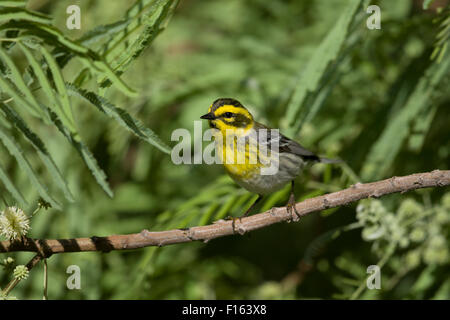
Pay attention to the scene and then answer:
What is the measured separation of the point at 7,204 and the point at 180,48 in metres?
4.35

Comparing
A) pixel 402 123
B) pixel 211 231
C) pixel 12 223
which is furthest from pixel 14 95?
pixel 402 123

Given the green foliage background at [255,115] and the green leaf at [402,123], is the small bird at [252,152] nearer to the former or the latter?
the green foliage background at [255,115]

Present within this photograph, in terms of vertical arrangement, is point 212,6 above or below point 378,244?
above

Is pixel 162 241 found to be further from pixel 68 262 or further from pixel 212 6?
pixel 212 6

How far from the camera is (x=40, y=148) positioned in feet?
5.63

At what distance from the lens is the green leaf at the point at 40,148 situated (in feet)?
5.55

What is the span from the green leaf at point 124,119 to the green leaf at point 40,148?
19 centimetres

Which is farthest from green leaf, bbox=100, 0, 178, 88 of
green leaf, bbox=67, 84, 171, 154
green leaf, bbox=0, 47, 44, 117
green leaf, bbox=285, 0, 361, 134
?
green leaf, bbox=285, 0, 361, 134

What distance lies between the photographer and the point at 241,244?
4.82 metres

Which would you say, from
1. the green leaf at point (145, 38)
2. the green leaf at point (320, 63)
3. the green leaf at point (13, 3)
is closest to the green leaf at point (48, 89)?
the green leaf at point (13, 3)

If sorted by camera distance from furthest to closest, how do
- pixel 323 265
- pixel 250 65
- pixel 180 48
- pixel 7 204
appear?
pixel 180 48 → pixel 250 65 → pixel 323 265 → pixel 7 204

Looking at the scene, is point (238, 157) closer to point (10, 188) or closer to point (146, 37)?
point (146, 37)

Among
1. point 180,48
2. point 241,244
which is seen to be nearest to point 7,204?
point 241,244
